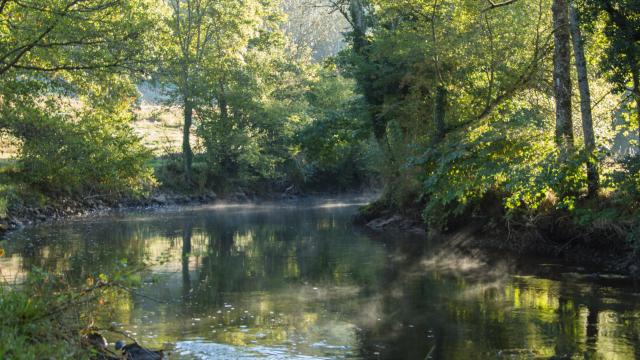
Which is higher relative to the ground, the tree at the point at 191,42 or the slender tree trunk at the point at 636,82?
the tree at the point at 191,42

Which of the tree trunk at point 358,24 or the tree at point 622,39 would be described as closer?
the tree at point 622,39

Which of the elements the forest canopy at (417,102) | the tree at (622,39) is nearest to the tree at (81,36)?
the forest canopy at (417,102)

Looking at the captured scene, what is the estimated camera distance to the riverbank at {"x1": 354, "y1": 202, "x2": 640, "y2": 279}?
62.3 feet

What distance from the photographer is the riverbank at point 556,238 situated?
747 inches

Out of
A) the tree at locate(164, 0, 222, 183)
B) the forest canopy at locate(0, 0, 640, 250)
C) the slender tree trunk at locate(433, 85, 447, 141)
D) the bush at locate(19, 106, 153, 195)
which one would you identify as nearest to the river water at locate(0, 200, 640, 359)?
the forest canopy at locate(0, 0, 640, 250)

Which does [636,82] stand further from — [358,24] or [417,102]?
[358,24]

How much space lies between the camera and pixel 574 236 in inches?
826

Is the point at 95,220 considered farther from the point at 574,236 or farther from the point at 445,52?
the point at 574,236

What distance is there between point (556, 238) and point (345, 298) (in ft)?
29.1

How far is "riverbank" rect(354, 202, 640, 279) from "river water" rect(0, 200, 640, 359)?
2.59 ft

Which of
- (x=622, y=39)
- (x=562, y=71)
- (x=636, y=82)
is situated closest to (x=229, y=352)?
(x=622, y=39)

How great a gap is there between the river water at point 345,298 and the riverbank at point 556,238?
79 cm

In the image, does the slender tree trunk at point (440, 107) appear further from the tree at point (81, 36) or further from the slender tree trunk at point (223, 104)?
the slender tree trunk at point (223, 104)

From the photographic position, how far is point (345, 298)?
15.9 meters
